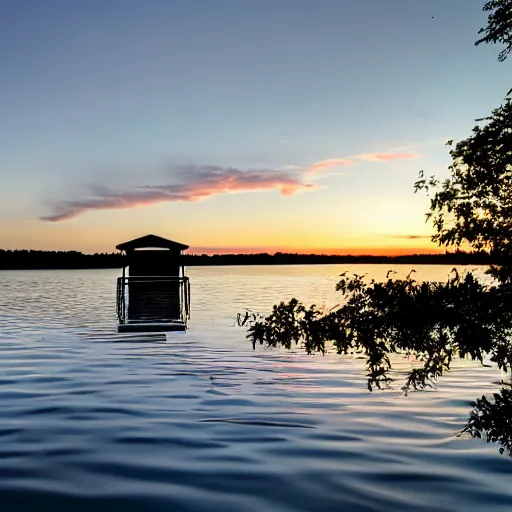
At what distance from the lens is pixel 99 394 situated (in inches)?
478

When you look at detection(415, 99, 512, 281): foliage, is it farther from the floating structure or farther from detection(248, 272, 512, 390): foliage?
the floating structure

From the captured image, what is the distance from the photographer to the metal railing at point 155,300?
27.9m

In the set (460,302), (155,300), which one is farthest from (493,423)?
(155,300)

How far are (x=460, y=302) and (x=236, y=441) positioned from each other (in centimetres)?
487

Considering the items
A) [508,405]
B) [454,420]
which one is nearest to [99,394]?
[454,420]

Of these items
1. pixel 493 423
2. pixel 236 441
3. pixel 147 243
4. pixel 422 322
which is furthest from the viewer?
pixel 147 243

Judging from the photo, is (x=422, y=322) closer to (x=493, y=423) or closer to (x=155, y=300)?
(x=493, y=423)

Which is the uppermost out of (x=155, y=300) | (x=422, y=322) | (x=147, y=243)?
(x=147, y=243)

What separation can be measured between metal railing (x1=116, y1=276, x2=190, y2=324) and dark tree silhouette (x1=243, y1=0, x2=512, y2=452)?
15655mm

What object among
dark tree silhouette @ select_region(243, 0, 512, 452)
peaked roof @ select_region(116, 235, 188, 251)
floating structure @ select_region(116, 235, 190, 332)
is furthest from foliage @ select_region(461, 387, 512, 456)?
peaked roof @ select_region(116, 235, 188, 251)

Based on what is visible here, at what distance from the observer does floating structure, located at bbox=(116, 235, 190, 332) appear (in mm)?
27547

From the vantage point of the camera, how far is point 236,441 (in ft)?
27.7

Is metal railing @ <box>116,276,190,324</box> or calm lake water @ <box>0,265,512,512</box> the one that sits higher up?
metal railing @ <box>116,276,190,324</box>

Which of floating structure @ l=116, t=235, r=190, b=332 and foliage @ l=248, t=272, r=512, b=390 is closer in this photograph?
foliage @ l=248, t=272, r=512, b=390
